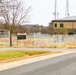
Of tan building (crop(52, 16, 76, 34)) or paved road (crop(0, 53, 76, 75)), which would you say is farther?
tan building (crop(52, 16, 76, 34))

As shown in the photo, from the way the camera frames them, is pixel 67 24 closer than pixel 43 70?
No

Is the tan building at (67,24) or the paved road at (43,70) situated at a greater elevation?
→ the tan building at (67,24)

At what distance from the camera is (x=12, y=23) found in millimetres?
51812

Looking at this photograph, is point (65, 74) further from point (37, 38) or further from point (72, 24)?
point (72, 24)

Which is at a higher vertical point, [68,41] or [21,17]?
[21,17]

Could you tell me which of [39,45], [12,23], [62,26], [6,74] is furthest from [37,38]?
[62,26]

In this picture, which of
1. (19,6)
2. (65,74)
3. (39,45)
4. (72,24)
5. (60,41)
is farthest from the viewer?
(72,24)

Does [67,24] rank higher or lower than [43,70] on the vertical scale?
higher

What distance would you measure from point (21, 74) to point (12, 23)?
127 feet

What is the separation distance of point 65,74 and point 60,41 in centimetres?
3686

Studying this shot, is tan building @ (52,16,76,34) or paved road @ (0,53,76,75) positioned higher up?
tan building @ (52,16,76,34)

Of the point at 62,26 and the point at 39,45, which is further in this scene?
the point at 62,26

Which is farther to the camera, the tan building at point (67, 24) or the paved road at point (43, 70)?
the tan building at point (67, 24)

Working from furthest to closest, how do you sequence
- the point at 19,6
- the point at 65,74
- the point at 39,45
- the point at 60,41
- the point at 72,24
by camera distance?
1. the point at 72,24
2. the point at 19,6
3. the point at 60,41
4. the point at 39,45
5. the point at 65,74
